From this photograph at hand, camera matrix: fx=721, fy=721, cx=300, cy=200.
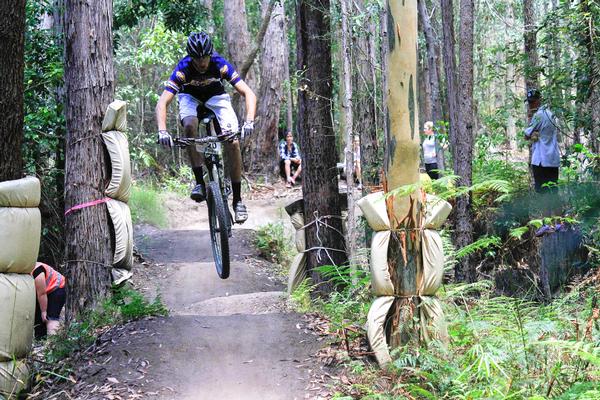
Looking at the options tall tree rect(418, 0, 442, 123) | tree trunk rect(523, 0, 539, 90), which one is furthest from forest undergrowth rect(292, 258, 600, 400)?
tall tree rect(418, 0, 442, 123)

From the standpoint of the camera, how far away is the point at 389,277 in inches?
205

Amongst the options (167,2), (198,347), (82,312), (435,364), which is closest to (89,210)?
(82,312)

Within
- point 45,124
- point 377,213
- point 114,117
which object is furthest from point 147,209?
point 377,213

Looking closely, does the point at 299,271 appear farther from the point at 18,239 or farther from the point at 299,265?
the point at 18,239

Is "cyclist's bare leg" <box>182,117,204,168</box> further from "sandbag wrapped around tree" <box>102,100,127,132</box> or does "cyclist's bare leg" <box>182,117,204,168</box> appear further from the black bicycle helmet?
"sandbag wrapped around tree" <box>102,100,127,132</box>

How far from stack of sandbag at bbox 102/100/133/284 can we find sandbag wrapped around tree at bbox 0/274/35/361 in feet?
3.94

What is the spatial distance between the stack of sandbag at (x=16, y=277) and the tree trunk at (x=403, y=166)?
2.88m

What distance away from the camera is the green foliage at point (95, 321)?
6090 mm

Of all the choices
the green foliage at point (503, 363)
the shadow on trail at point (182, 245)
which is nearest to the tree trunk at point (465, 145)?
the shadow on trail at point (182, 245)

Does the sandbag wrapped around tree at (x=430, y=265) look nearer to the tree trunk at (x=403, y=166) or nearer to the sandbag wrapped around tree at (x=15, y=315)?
the tree trunk at (x=403, y=166)

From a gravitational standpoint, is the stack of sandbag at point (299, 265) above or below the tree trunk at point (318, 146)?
below

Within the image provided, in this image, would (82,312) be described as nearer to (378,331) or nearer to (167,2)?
(378,331)

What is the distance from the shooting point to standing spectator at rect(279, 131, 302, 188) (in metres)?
20.9

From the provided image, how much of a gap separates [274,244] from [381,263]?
881 cm
